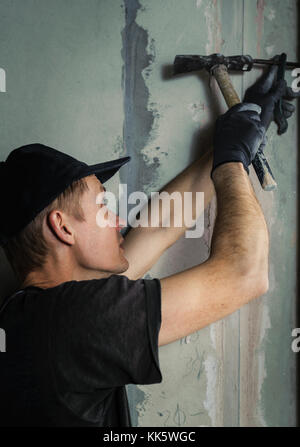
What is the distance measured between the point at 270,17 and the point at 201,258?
1.12 metres

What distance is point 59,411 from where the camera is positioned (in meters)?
1.05

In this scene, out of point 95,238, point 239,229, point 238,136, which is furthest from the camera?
point 238,136

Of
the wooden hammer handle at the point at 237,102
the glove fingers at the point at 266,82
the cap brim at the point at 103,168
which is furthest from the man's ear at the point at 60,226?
the glove fingers at the point at 266,82

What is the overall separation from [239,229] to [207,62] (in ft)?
2.69

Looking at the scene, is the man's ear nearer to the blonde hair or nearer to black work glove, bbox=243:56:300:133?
the blonde hair

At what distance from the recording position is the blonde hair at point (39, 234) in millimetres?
1220

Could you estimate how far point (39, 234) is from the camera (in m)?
1.23

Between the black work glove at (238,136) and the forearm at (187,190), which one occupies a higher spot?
the black work glove at (238,136)

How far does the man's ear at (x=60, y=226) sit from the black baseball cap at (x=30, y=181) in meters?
0.04

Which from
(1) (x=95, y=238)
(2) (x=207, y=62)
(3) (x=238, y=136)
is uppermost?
(2) (x=207, y=62)

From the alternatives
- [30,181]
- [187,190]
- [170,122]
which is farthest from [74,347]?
[170,122]

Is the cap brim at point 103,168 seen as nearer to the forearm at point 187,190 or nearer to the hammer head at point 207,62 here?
the forearm at point 187,190

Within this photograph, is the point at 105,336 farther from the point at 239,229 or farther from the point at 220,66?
the point at 220,66
